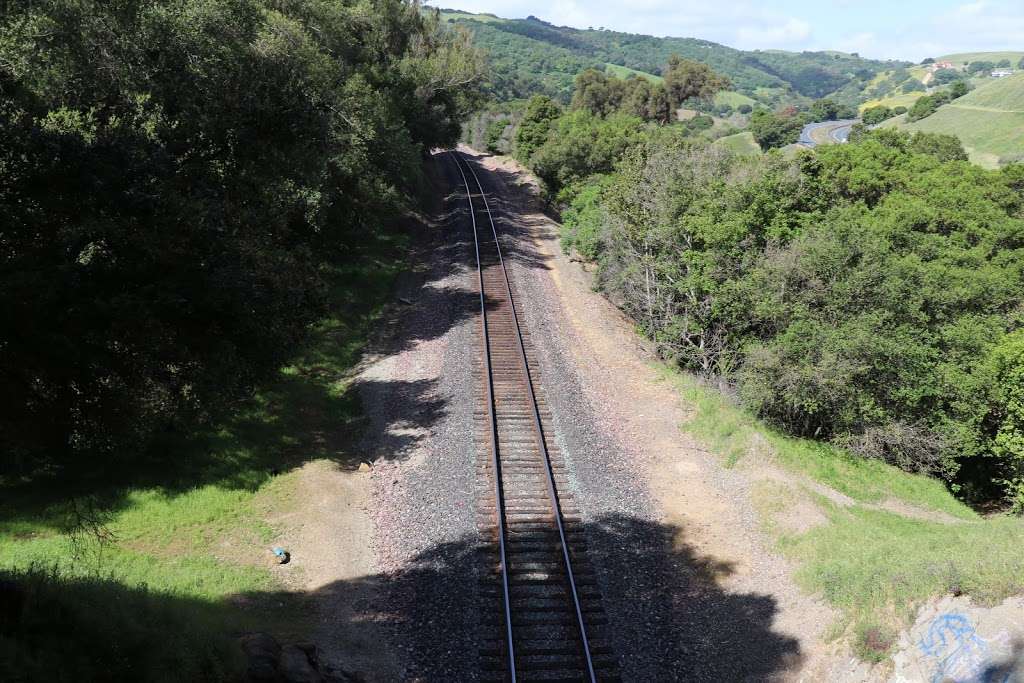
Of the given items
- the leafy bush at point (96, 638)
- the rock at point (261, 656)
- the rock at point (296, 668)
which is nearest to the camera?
the leafy bush at point (96, 638)

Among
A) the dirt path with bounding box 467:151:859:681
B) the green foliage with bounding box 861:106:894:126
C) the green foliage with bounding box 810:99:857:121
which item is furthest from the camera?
the green foliage with bounding box 810:99:857:121

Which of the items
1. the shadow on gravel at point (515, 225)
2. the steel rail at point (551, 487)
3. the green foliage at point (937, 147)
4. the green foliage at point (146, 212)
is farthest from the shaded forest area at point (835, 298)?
the green foliage at point (937, 147)

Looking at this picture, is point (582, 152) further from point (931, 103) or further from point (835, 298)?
point (931, 103)

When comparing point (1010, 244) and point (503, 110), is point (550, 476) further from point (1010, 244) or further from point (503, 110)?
point (503, 110)

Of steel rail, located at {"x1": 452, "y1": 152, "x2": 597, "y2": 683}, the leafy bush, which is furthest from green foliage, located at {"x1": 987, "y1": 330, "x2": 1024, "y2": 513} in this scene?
the leafy bush

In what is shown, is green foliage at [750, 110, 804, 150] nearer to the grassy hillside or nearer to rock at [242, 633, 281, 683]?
the grassy hillside

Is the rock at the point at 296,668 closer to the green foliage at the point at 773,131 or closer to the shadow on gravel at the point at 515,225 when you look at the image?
the shadow on gravel at the point at 515,225

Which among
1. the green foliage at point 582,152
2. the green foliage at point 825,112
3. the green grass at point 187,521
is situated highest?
the green foliage at point 825,112
